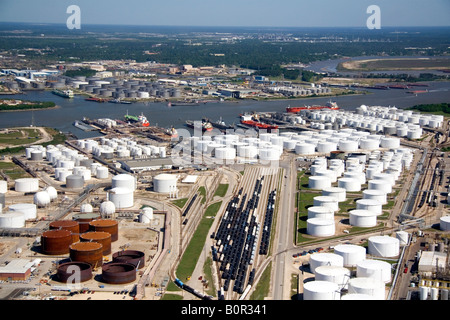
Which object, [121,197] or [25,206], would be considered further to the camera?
[121,197]

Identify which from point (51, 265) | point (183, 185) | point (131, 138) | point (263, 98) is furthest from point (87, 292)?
point (263, 98)

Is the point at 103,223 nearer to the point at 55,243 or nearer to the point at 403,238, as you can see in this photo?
the point at 55,243

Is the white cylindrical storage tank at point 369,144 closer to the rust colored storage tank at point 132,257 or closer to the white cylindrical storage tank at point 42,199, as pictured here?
the white cylindrical storage tank at point 42,199

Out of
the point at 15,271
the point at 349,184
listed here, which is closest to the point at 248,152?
the point at 349,184

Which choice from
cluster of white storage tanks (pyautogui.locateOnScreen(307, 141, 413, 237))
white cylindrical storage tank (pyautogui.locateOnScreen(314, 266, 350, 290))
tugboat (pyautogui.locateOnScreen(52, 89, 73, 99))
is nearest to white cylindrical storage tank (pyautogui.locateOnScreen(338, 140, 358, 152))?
cluster of white storage tanks (pyautogui.locateOnScreen(307, 141, 413, 237))

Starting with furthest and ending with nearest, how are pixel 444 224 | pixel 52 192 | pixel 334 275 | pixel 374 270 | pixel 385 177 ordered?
pixel 385 177
pixel 52 192
pixel 444 224
pixel 374 270
pixel 334 275
